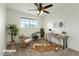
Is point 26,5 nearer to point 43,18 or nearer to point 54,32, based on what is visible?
point 43,18

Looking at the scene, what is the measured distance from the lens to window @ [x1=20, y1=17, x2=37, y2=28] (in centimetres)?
123

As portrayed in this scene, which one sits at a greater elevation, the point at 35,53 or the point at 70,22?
the point at 70,22

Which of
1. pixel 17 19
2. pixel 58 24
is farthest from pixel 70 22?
pixel 17 19

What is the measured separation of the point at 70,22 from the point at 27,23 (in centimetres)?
50

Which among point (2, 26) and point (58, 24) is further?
point (58, 24)

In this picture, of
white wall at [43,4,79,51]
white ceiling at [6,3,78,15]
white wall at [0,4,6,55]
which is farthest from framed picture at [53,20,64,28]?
white wall at [0,4,6,55]

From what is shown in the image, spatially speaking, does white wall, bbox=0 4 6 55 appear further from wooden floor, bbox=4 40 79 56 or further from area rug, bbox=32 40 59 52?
area rug, bbox=32 40 59 52

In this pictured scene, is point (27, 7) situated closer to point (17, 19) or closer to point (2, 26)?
point (17, 19)

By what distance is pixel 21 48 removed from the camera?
4.11 feet

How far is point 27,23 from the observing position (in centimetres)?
124

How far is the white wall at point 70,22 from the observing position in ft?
3.95

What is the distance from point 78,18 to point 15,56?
80 centimetres

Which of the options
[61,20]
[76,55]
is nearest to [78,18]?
[61,20]

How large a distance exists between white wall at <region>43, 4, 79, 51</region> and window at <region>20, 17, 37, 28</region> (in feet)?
0.44
